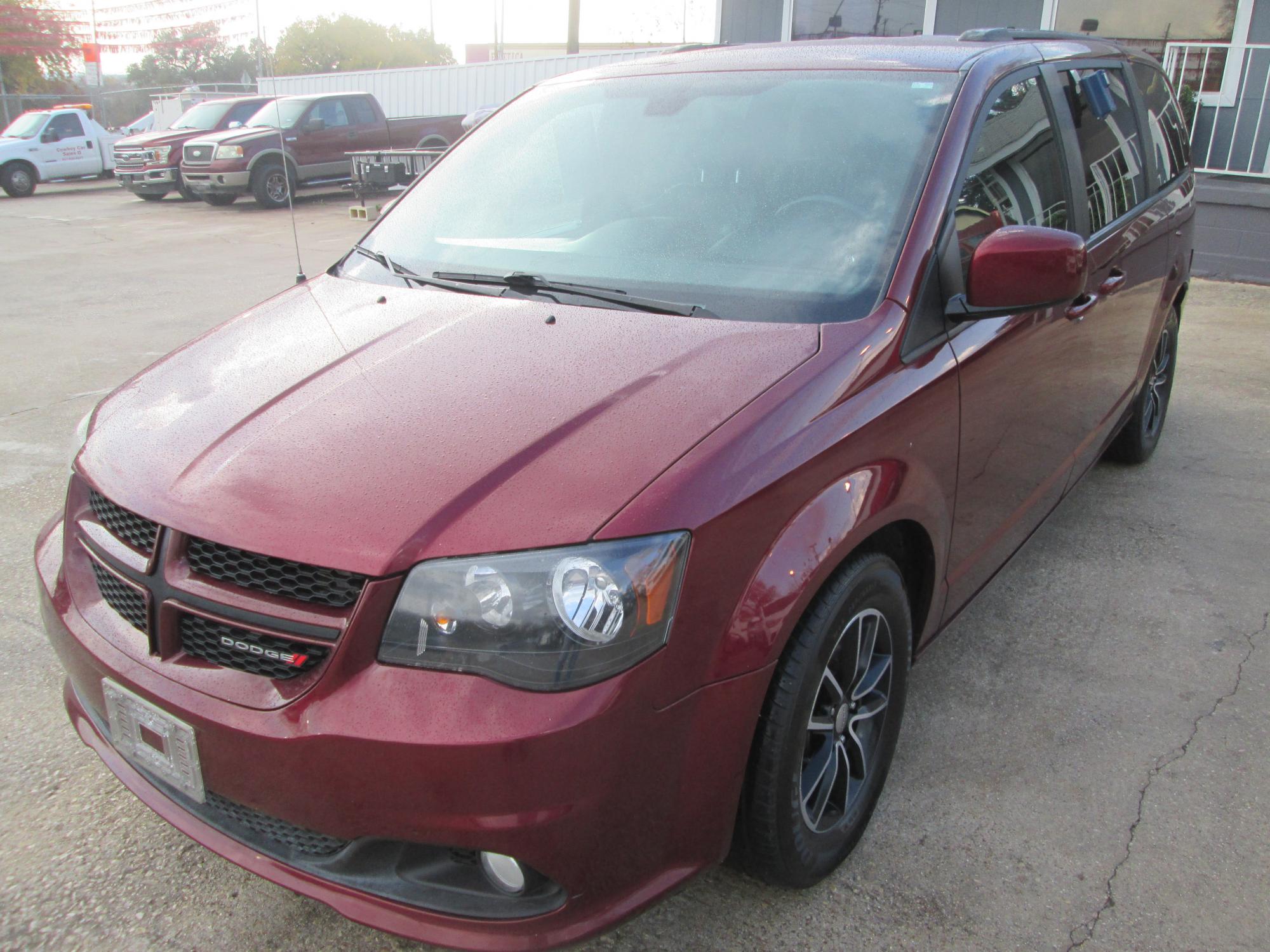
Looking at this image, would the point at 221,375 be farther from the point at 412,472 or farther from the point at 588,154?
the point at 588,154

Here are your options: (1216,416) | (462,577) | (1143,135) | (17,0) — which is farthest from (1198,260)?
(17,0)

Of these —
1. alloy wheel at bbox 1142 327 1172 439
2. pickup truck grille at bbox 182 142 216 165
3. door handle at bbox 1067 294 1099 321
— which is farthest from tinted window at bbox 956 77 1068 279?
pickup truck grille at bbox 182 142 216 165

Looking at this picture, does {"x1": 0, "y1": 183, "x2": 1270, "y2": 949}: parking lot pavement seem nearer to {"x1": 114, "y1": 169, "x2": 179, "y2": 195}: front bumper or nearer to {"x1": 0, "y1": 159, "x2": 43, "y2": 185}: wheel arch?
{"x1": 114, "y1": 169, "x2": 179, "y2": 195}: front bumper

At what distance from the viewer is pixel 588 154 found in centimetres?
301

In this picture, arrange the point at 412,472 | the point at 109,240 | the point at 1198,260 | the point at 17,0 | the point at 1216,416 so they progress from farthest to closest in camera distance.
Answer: the point at 17,0 < the point at 109,240 < the point at 1198,260 < the point at 1216,416 < the point at 412,472

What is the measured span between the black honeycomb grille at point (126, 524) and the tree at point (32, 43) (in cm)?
4490

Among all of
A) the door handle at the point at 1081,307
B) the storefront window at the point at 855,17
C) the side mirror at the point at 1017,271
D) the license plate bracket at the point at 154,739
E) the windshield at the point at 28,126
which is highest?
the storefront window at the point at 855,17

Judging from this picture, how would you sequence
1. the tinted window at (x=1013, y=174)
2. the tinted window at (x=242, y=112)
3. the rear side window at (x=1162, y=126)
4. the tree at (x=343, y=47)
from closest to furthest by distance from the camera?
the tinted window at (x=1013, y=174) < the rear side window at (x=1162, y=126) < the tinted window at (x=242, y=112) < the tree at (x=343, y=47)

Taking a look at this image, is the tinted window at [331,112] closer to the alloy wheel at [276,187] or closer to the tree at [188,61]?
the alloy wheel at [276,187]

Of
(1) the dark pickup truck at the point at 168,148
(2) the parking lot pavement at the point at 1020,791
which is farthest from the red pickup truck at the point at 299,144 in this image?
(2) the parking lot pavement at the point at 1020,791

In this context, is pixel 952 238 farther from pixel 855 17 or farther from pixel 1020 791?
pixel 855 17

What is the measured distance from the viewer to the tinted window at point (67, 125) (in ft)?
71.0

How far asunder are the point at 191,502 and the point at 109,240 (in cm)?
1390

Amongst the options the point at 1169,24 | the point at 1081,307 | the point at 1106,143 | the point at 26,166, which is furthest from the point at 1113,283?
the point at 26,166
